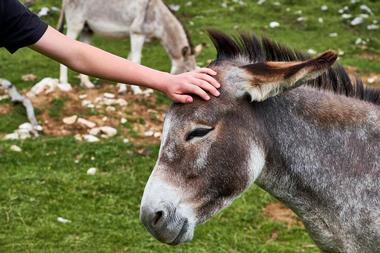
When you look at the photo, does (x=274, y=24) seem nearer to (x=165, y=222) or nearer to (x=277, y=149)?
(x=277, y=149)

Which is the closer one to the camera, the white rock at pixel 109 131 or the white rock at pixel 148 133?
the white rock at pixel 109 131

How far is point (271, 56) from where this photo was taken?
13.2 feet

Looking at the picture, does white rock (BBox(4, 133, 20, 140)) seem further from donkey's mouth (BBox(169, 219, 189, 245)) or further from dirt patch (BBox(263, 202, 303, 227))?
donkey's mouth (BBox(169, 219, 189, 245))

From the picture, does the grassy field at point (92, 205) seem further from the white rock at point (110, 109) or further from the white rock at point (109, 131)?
the white rock at point (110, 109)

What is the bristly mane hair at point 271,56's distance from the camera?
156 inches

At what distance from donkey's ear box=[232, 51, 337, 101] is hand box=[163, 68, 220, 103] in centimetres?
17

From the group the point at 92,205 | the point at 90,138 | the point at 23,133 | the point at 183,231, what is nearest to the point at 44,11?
the point at 23,133

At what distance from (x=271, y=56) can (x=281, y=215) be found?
427 cm

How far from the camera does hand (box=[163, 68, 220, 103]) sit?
11.7ft

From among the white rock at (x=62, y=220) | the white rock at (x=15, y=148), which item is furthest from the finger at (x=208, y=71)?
the white rock at (x=15, y=148)

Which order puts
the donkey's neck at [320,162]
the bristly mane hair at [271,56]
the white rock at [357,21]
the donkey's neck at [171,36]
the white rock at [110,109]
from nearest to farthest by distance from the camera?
the donkey's neck at [320,162]
the bristly mane hair at [271,56]
the white rock at [110,109]
the donkey's neck at [171,36]
the white rock at [357,21]

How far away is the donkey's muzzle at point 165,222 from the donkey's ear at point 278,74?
29.4 inches

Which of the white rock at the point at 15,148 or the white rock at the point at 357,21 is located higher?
the white rock at the point at 15,148

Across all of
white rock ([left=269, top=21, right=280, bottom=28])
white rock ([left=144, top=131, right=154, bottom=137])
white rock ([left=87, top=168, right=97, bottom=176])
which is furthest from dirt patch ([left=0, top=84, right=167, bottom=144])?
white rock ([left=269, top=21, right=280, bottom=28])
